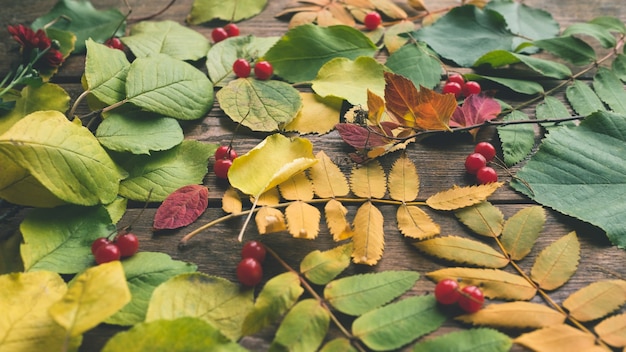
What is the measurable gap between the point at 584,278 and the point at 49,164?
65 cm

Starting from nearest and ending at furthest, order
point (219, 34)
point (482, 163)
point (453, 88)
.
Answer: point (482, 163) → point (453, 88) → point (219, 34)

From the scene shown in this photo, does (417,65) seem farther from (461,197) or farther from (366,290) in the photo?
(366,290)

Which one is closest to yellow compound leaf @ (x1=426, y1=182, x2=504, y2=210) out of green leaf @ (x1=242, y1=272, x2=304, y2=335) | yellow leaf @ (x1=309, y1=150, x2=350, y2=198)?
yellow leaf @ (x1=309, y1=150, x2=350, y2=198)

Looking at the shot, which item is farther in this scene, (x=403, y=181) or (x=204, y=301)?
(x=403, y=181)

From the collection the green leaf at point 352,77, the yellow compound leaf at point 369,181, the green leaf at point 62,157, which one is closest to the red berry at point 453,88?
the green leaf at point 352,77

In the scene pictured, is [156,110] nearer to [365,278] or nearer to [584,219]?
[365,278]

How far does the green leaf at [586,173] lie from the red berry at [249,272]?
37 cm

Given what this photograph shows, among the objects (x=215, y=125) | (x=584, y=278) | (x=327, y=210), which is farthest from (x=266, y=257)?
(x=584, y=278)

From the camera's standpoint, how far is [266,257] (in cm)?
68

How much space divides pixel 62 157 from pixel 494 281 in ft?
1.74

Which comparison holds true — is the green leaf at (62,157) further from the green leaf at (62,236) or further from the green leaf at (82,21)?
the green leaf at (82,21)

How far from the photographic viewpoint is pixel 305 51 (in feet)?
3.01

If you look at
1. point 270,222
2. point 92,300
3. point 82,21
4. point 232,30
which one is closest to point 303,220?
point 270,222

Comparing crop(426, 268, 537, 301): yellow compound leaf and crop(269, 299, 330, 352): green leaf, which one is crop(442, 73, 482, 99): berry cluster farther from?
crop(269, 299, 330, 352): green leaf
